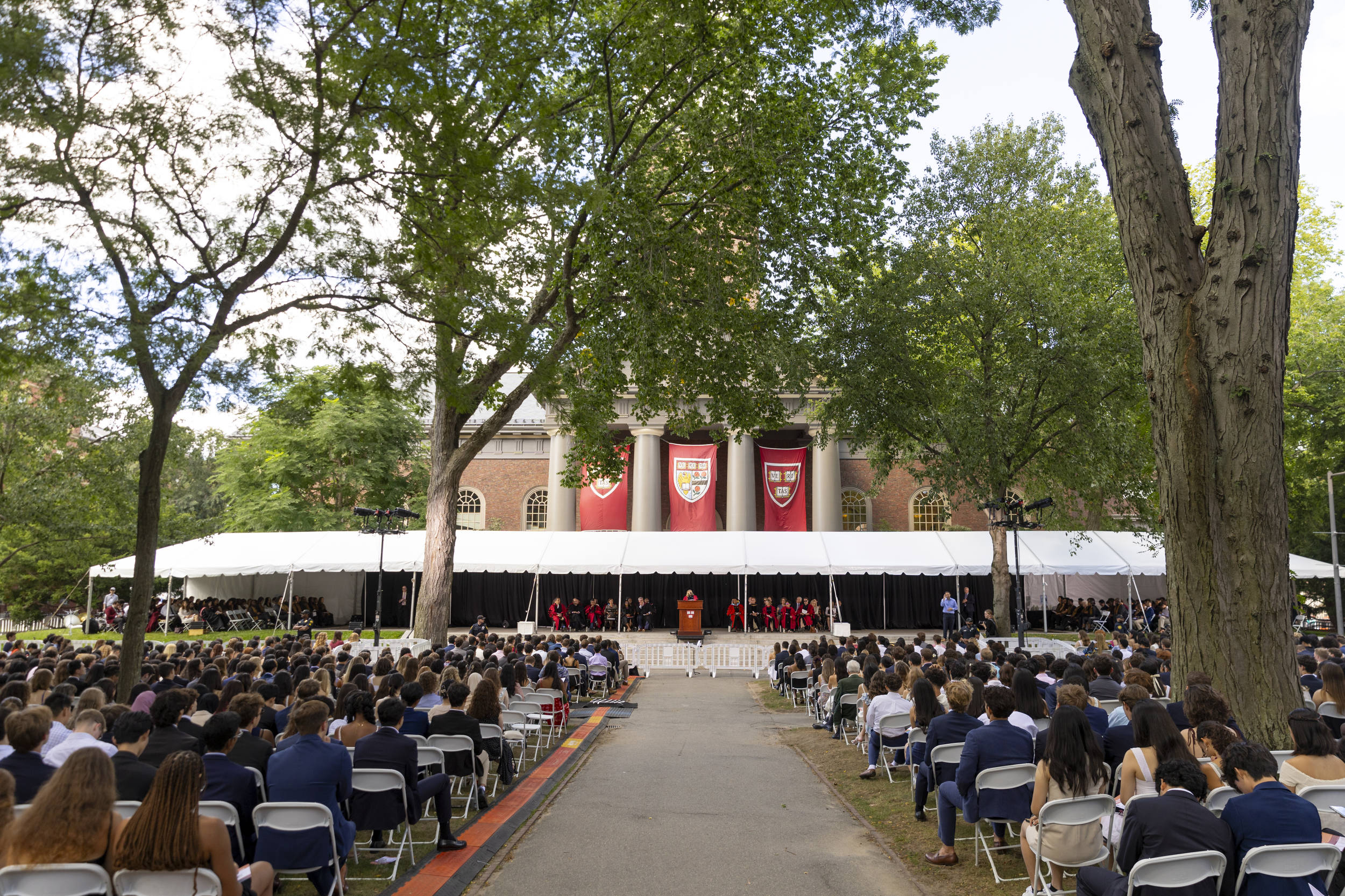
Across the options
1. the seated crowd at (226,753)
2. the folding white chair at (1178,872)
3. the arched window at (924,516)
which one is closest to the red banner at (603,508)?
the arched window at (924,516)

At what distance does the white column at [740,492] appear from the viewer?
121 feet

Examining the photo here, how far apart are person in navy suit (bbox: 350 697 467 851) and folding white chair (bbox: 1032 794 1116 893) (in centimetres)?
425

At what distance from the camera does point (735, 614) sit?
32.6 meters

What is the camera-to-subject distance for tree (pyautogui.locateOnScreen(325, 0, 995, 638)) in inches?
539

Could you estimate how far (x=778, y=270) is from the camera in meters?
18.3

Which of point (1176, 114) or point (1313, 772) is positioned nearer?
point (1313, 772)

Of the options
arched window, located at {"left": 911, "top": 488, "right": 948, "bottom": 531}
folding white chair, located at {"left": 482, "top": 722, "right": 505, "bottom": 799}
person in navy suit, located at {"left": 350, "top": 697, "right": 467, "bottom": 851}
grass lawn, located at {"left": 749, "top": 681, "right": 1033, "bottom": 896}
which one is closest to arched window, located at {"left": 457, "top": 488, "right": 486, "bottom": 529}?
arched window, located at {"left": 911, "top": 488, "right": 948, "bottom": 531}

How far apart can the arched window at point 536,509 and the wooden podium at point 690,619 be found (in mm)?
20041

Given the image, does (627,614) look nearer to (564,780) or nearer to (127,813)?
(564,780)

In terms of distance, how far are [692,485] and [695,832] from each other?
25919mm

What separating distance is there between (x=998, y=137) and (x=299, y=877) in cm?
2805

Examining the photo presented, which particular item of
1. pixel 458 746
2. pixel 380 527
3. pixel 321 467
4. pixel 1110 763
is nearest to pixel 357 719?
pixel 458 746

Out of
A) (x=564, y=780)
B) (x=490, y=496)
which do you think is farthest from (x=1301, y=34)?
(x=490, y=496)

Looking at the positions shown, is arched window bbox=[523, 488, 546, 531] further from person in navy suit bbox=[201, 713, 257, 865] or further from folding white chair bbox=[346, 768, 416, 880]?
person in navy suit bbox=[201, 713, 257, 865]
